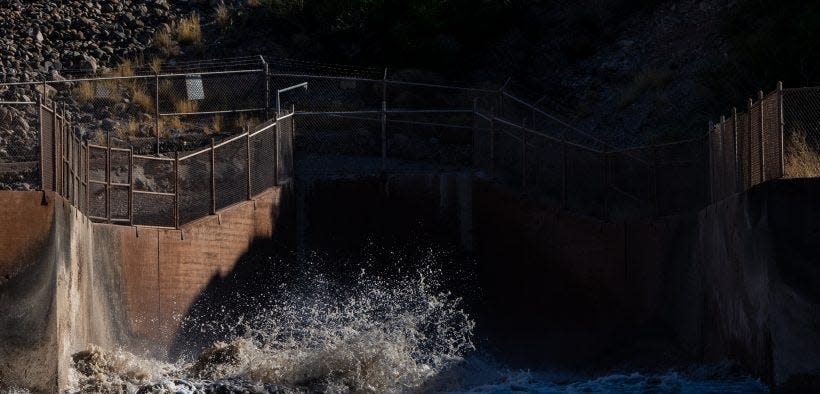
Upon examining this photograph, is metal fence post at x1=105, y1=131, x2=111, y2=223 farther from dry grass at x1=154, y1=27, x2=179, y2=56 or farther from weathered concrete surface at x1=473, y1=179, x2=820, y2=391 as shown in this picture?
dry grass at x1=154, y1=27, x2=179, y2=56

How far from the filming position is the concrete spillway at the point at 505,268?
16859 mm

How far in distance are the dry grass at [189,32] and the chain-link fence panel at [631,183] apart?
57.7ft

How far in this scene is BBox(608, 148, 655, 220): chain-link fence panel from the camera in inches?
1056

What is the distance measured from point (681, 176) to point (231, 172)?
8.58m

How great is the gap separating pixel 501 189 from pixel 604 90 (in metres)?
10.2

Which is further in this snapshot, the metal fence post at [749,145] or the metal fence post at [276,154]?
the metal fence post at [276,154]

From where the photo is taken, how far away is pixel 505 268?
28203 mm

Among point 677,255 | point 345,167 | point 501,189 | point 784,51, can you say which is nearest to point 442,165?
point 345,167

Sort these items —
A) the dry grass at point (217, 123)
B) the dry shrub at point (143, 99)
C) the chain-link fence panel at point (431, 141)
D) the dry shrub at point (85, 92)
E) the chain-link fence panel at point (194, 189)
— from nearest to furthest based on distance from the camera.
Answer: the chain-link fence panel at point (194, 189), the chain-link fence panel at point (431, 141), the dry grass at point (217, 123), the dry shrub at point (143, 99), the dry shrub at point (85, 92)

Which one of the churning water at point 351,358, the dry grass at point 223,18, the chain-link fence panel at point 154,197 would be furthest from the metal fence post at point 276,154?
the dry grass at point 223,18

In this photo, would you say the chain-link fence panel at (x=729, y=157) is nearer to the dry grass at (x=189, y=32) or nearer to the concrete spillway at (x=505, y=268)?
the concrete spillway at (x=505, y=268)

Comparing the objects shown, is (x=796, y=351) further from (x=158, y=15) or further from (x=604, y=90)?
(x=158, y=15)

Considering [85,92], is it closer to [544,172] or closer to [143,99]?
[143,99]

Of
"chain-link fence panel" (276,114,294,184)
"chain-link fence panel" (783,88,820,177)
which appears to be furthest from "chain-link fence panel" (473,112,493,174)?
"chain-link fence panel" (783,88,820,177)
